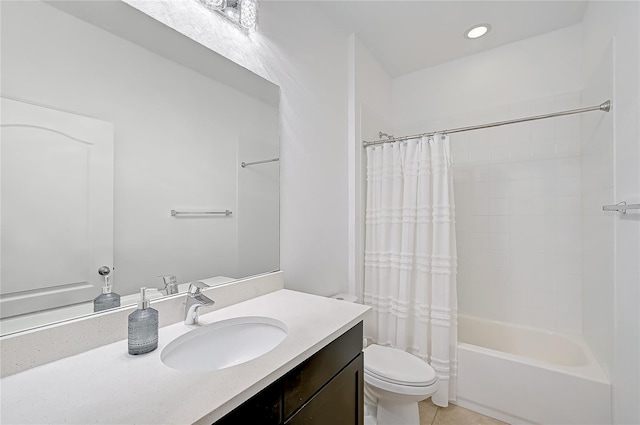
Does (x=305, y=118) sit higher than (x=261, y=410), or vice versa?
(x=305, y=118)

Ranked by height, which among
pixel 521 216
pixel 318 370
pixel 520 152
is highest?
pixel 520 152

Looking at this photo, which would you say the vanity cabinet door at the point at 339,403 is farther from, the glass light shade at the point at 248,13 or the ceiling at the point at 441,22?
the ceiling at the point at 441,22

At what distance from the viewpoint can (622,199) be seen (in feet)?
4.47

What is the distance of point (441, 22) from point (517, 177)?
4.33ft

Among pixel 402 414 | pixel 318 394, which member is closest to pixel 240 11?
pixel 318 394

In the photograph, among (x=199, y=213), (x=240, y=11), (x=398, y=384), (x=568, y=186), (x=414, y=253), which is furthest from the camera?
(x=568, y=186)

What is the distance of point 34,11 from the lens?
763 mm

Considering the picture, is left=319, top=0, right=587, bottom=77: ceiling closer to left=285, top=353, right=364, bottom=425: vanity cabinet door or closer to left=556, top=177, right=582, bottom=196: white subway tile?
left=556, top=177, right=582, bottom=196: white subway tile

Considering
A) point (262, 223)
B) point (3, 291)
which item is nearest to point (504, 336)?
point (262, 223)

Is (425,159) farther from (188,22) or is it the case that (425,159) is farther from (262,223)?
(188,22)

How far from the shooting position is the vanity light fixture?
47.3 inches

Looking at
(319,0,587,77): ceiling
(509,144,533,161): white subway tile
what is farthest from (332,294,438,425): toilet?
(319,0,587,77): ceiling

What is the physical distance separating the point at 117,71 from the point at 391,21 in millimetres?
1840

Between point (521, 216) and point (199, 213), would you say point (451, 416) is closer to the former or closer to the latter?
point (521, 216)
